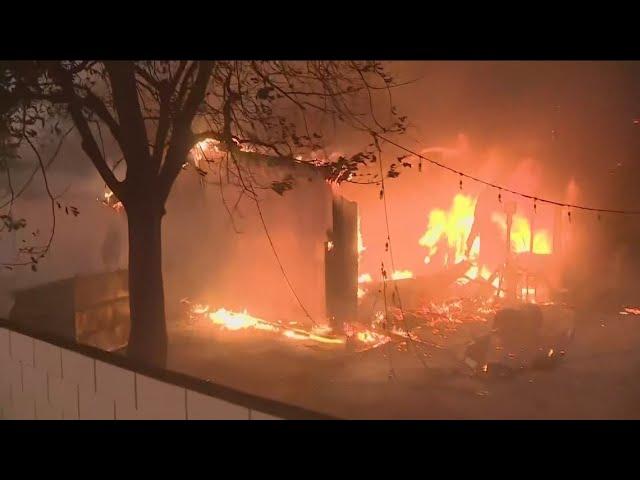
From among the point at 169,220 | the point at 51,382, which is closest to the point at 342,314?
the point at 169,220

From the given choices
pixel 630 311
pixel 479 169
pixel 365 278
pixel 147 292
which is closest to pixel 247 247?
pixel 365 278

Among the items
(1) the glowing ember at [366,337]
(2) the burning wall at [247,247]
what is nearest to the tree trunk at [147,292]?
(1) the glowing ember at [366,337]

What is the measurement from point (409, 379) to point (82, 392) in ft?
18.6

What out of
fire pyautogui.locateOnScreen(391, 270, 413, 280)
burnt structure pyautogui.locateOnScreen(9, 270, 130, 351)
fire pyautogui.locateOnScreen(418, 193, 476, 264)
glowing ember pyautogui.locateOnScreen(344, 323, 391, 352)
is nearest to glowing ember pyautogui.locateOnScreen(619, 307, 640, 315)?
fire pyautogui.locateOnScreen(418, 193, 476, 264)

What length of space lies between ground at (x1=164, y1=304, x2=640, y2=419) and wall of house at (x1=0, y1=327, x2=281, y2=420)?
3899 mm

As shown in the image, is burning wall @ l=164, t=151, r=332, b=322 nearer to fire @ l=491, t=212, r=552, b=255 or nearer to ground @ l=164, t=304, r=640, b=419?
ground @ l=164, t=304, r=640, b=419

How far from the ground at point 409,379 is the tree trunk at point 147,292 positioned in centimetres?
216

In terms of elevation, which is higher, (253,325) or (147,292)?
(147,292)

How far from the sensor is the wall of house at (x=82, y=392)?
2670 millimetres

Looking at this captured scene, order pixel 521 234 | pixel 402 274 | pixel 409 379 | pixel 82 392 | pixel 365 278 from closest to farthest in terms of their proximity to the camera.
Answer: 1. pixel 82 392
2. pixel 409 379
3. pixel 365 278
4. pixel 402 274
5. pixel 521 234

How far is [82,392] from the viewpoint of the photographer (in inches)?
135

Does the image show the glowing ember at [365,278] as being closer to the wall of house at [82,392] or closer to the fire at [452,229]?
the fire at [452,229]

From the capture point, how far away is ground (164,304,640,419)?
23.2 feet

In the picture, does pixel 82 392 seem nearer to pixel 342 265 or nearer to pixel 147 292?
pixel 147 292
